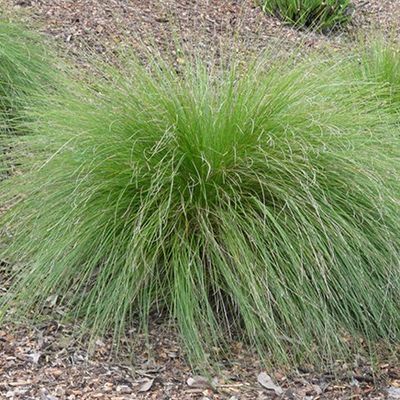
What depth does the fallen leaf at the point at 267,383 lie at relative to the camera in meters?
2.80

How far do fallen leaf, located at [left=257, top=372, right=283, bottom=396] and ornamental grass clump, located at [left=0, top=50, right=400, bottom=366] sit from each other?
0.11 meters

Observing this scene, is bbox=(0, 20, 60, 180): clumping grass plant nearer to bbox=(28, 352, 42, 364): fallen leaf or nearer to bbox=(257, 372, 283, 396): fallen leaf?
bbox=(28, 352, 42, 364): fallen leaf

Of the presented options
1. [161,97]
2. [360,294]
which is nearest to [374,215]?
[360,294]

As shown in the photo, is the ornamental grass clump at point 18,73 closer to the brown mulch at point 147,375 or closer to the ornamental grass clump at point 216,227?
the ornamental grass clump at point 216,227

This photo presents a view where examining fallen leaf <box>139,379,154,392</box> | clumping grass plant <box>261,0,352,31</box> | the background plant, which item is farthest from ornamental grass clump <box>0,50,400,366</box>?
clumping grass plant <box>261,0,352,31</box>

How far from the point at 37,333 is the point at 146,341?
442mm

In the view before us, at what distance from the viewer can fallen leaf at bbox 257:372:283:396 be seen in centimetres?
280

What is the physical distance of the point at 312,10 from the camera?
21.3ft

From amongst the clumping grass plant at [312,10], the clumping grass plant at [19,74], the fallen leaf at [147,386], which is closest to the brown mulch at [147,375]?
the fallen leaf at [147,386]

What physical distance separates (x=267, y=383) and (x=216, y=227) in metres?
0.65

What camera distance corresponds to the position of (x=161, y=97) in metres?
3.28

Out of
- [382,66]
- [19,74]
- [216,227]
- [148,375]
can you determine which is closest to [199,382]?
[148,375]

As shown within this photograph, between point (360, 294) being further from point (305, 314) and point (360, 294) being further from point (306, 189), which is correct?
point (306, 189)

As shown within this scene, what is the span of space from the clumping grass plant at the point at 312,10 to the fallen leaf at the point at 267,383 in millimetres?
4072
